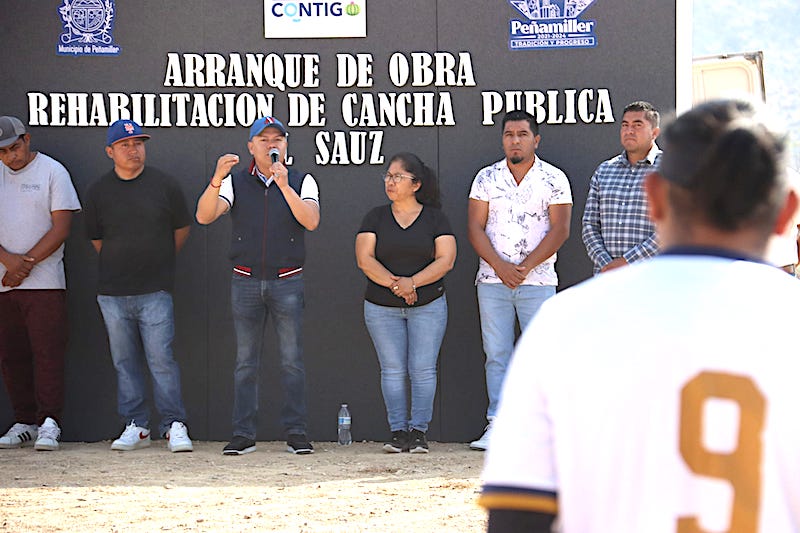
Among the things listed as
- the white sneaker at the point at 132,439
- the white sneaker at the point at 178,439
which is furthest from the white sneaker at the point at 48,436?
the white sneaker at the point at 178,439

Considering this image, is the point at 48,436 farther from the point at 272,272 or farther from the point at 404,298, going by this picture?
the point at 404,298

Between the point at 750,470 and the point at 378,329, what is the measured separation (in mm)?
5388

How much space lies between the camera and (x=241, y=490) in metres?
5.54

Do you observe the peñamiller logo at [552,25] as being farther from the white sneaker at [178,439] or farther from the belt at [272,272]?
the white sneaker at [178,439]

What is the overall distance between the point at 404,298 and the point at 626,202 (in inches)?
53.2

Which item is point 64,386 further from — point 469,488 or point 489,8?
point 489,8

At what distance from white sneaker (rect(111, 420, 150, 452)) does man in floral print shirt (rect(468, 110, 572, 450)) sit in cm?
197

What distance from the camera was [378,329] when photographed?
267 inches

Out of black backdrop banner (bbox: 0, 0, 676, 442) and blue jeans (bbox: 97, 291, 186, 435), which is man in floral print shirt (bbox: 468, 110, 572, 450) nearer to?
black backdrop banner (bbox: 0, 0, 676, 442)

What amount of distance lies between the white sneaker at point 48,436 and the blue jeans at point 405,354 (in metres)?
1.97

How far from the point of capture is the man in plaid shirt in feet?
21.3


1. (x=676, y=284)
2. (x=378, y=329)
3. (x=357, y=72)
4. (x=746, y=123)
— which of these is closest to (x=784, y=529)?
(x=676, y=284)

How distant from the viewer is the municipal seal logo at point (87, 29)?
7504 mm

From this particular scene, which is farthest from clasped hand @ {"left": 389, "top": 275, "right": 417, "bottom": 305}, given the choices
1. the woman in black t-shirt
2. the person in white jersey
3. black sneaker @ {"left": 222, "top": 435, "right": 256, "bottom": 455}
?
the person in white jersey
